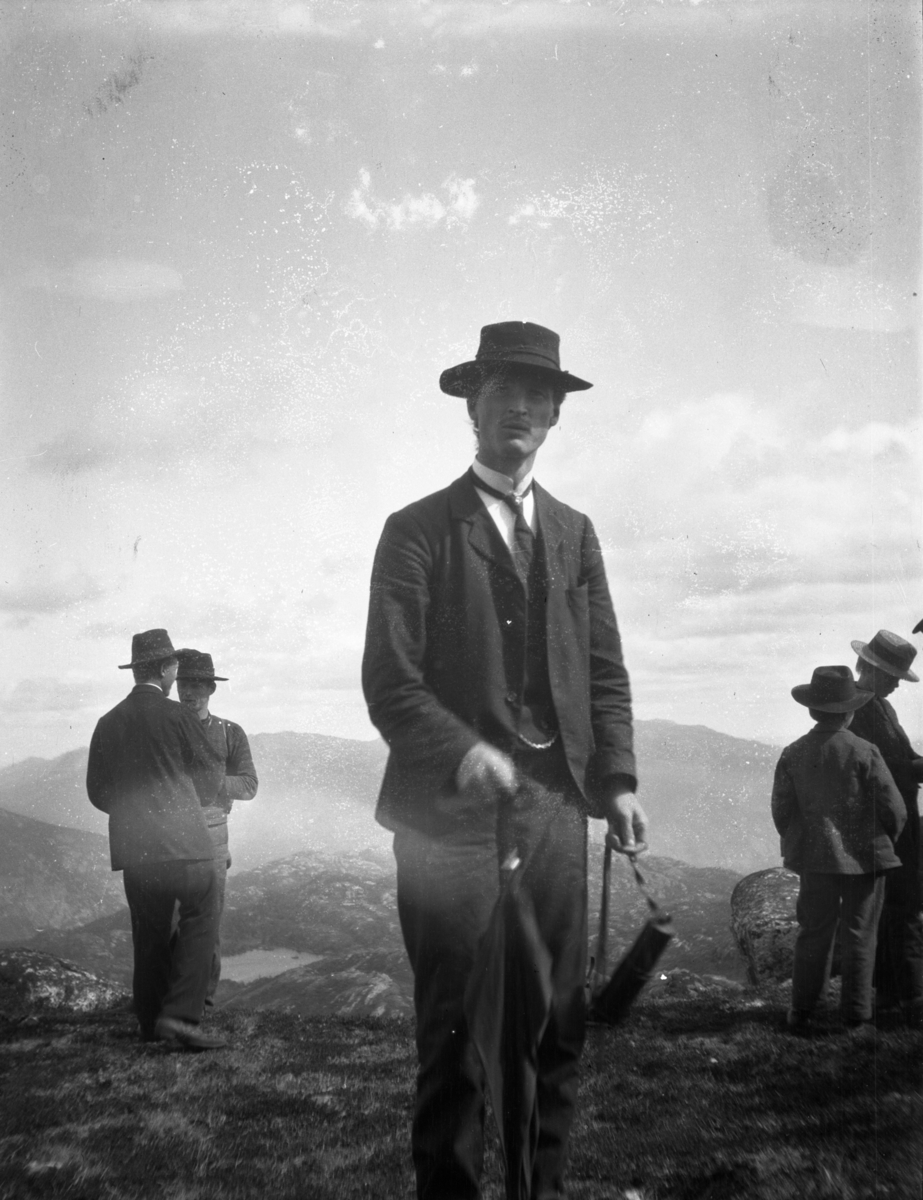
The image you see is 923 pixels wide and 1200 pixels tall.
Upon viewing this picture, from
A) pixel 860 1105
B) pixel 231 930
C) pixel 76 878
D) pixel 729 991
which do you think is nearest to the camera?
pixel 860 1105

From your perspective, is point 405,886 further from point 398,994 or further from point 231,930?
point 231,930

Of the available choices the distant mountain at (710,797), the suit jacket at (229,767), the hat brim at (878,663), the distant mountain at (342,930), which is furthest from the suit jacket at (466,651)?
the distant mountain at (710,797)

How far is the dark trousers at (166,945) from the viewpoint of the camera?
5980 mm

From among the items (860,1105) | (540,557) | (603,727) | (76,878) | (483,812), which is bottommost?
(76,878)

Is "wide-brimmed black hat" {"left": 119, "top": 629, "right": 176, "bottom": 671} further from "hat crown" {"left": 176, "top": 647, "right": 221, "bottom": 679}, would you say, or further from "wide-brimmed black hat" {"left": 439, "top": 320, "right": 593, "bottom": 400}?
"wide-brimmed black hat" {"left": 439, "top": 320, "right": 593, "bottom": 400}

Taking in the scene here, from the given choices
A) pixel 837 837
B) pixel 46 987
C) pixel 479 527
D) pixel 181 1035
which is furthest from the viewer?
pixel 46 987

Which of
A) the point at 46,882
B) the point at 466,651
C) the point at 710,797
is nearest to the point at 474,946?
the point at 466,651

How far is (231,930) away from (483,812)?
28800 mm

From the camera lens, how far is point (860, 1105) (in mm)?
3904

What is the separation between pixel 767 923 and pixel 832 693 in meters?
4.20

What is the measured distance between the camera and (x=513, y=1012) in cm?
271

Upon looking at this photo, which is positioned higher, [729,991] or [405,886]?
[405,886]

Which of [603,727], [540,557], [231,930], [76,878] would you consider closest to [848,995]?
[603,727]

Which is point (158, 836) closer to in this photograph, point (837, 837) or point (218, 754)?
point (218, 754)
